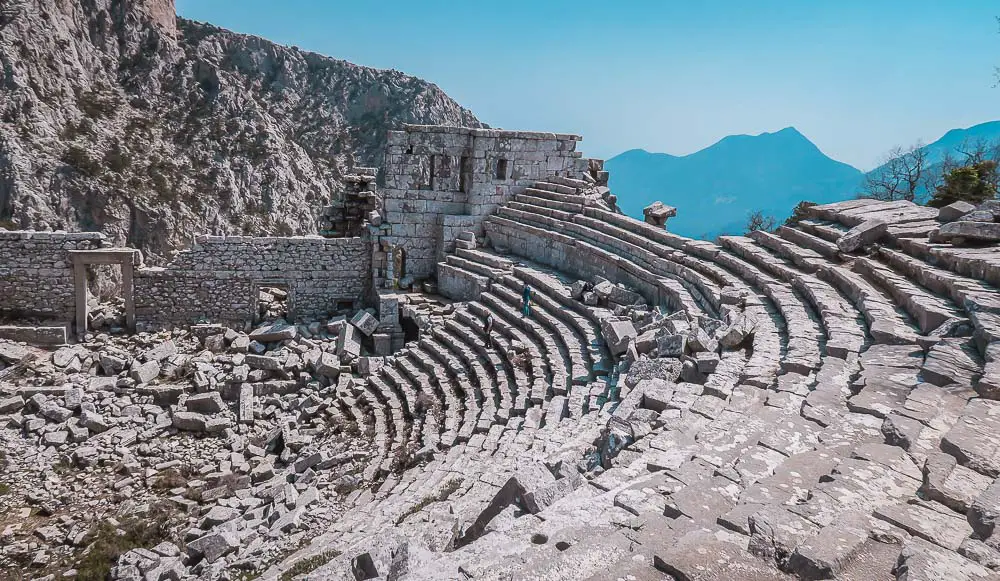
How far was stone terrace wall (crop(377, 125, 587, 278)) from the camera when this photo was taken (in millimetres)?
18031

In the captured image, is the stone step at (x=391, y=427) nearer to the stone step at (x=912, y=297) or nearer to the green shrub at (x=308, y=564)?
the green shrub at (x=308, y=564)

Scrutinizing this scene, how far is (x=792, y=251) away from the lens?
11.6 m

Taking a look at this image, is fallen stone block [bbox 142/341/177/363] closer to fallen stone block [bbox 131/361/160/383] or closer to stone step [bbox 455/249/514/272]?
fallen stone block [bbox 131/361/160/383]

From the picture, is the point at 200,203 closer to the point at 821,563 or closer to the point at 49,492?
the point at 49,492

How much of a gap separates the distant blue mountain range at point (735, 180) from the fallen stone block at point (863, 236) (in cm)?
4673

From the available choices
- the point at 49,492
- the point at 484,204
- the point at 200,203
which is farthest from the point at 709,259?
the point at 200,203

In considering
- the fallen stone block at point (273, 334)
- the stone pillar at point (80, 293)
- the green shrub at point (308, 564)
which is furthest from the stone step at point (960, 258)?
the stone pillar at point (80, 293)

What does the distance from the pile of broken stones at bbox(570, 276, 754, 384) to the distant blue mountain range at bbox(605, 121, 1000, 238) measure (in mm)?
46698

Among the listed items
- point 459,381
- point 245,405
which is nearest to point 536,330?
point 459,381

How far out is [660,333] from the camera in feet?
32.3

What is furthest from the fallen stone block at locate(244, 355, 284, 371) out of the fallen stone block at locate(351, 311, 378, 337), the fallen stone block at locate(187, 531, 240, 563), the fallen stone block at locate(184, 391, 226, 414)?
the fallen stone block at locate(187, 531, 240, 563)

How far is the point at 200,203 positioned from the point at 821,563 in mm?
43363

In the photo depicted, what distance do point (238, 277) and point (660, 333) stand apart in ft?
39.7

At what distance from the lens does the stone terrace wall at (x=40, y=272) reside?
52.4 ft
